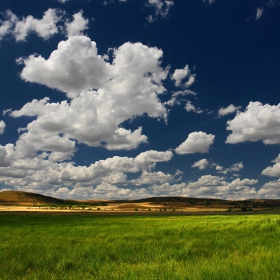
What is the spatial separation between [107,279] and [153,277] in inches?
46.6

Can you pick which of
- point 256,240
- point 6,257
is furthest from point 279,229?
point 6,257

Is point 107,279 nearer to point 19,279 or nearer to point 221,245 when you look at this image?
point 19,279

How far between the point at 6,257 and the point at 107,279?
5.60 metres

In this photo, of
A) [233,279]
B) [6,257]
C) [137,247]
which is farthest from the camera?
[137,247]

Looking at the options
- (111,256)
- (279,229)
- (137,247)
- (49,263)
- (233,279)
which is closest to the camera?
(233,279)

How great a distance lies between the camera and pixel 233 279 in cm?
607

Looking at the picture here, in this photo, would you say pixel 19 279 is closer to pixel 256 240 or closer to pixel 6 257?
pixel 6 257

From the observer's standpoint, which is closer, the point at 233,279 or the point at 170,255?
the point at 233,279

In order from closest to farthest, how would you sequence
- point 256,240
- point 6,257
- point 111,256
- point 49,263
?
point 49,263 → point 6,257 → point 111,256 → point 256,240

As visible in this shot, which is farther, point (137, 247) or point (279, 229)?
point (279, 229)

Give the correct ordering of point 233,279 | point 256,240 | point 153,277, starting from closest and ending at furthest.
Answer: point 233,279 → point 153,277 → point 256,240

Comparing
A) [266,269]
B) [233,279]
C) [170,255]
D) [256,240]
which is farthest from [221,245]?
[233,279]

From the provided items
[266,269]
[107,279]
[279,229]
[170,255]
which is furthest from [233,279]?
[279,229]

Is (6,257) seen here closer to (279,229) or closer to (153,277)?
(153,277)
